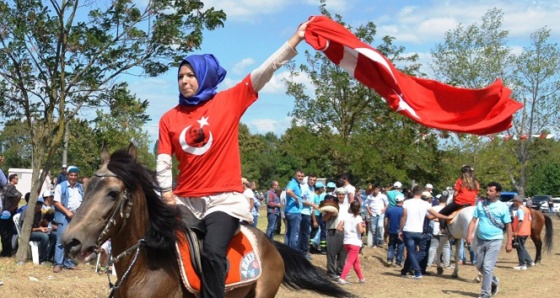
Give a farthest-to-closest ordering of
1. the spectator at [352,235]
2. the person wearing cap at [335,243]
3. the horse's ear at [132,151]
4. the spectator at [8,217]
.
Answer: the person wearing cap at [335,243], the spectator at [352,235], the spectator at [8,217], the horse's ear at [132,151]

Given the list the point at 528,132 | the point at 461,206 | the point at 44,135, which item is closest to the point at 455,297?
the point at 461,206

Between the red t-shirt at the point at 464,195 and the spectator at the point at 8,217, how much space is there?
33.1 ft

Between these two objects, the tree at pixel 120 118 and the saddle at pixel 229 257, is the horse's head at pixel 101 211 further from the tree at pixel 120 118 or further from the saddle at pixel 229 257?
the tree at pixel 120 118

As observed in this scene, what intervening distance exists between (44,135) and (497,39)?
3574cm

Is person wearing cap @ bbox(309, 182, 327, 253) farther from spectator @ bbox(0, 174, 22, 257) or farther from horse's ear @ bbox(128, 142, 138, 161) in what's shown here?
horse's ear @ bbox(128, 142, 138, 161)

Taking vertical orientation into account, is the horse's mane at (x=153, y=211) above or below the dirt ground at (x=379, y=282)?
above

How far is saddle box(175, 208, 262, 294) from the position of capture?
17.6 ft

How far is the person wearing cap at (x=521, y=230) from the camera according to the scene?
20469 millimetres

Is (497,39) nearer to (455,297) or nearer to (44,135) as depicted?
(455,297)

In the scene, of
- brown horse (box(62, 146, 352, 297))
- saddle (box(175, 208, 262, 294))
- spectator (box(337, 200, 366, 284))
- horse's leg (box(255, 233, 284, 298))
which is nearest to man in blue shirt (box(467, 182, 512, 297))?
spectator (box(337, 200, 366, 284))

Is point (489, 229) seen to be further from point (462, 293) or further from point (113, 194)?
point (113, 194)

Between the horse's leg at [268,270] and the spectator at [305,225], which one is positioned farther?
the spectator at [305,225]

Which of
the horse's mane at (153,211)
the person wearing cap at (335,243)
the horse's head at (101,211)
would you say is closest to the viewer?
the horse's head at (101,211)

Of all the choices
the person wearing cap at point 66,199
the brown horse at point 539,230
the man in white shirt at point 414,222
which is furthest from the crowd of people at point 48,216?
the brown horse at point 539,230
